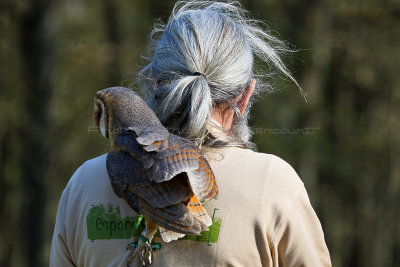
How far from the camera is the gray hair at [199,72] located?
6.93 feet

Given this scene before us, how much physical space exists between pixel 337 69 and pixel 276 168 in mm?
11496

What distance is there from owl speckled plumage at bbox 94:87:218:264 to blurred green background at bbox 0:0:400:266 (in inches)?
251

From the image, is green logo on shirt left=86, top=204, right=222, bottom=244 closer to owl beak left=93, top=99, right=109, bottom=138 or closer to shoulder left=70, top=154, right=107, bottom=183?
shoulder left=70, top=154, right=107, bottom=183

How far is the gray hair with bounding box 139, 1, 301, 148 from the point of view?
6.93 ft

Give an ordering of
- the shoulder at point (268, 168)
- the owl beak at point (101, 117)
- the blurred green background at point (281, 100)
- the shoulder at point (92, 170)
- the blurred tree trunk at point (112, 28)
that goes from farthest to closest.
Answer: the blurred tree trunk at point (112, 28), the blurred green background at point (281, 100), the owl beak at point (101, 117), the shoulder at point (92, 170), the shoulder at point (268, 168)

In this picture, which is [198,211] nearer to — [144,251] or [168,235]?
[168,235]

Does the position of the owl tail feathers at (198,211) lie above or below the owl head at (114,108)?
below

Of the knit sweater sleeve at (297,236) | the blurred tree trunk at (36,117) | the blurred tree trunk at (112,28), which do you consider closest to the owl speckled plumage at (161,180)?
the knit sweater sleeve at (297,236)

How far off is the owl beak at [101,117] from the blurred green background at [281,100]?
A: 5990 millimetres

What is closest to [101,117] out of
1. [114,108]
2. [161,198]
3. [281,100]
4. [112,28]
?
[114,108]

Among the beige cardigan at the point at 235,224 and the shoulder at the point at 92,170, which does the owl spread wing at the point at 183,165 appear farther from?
the shoulder at the point at 92,170

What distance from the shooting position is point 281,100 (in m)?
11.7

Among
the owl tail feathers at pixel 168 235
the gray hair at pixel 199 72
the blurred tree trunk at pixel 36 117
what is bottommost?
the blurred tree trunk at pixel 36 117

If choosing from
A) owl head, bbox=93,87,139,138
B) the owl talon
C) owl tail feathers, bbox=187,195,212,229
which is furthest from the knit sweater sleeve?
owl head, bbox=93,87,139,138
